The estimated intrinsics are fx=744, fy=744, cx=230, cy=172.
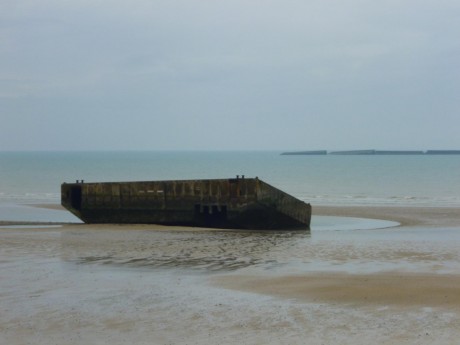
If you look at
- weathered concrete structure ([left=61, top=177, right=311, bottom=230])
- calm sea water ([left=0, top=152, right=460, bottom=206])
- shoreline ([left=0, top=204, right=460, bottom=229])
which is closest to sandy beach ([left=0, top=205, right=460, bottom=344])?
weathered concrete structure ([left=61, top=177, right=311, bottom=230])

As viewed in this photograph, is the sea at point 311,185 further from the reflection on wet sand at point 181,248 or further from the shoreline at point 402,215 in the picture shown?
the reflection on wet sand at point 181,248

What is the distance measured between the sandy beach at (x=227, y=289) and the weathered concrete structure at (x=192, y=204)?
2.92 meters

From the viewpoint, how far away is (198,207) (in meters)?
26.1

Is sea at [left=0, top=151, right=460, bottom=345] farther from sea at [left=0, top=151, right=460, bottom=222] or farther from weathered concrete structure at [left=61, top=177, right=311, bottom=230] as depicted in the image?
sea at [left=0, top=151, right=460, bottom=222]

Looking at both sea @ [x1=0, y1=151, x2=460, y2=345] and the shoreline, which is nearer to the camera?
sea @ [x1=0, y1=151, x2=460, y2=345]

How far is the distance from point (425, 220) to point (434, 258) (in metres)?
13.5

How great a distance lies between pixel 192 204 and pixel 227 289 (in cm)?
1280

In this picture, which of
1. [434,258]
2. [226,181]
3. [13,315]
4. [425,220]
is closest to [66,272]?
[13,315]

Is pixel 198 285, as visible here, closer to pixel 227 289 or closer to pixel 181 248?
pixel 227 289

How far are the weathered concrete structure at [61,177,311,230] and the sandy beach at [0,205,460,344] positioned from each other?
2916 mm

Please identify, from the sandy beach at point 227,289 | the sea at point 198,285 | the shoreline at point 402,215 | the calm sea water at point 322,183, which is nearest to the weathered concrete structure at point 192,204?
the shoreline at point 402,215

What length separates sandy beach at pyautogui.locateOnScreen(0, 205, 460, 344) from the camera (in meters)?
10.3

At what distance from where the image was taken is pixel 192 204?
26.2m

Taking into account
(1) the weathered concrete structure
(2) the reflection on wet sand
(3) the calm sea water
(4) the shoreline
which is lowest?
(3) the calm sea water
